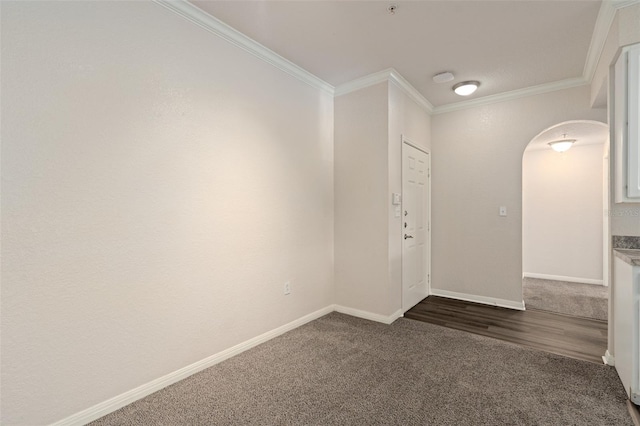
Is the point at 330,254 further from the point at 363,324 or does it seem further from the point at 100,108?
the point at 100,108

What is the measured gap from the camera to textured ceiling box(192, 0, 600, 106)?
7.46ft

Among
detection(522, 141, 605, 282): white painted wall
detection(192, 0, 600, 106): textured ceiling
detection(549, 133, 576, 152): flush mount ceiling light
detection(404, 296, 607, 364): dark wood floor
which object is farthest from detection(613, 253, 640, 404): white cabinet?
detection(549, 133, 576, 152): flush mount ceiling light

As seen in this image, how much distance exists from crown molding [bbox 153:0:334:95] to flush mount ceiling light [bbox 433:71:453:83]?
4.21 feet

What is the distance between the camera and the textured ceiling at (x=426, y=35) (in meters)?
2.27

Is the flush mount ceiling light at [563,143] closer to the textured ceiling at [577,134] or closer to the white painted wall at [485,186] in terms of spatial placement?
the textured ceiling at [577,134]

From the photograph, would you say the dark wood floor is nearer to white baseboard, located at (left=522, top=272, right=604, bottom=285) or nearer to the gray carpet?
the gray carpet

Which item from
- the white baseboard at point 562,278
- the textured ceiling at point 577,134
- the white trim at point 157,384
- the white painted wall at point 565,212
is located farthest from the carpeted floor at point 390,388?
the white baseboard at point 562,278

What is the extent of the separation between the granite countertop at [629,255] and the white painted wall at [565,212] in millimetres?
2861

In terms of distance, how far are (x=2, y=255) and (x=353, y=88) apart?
131 inches

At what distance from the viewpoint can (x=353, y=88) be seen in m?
3.57

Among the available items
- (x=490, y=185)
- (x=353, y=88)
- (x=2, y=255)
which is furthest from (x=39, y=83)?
(x=490, y=185)

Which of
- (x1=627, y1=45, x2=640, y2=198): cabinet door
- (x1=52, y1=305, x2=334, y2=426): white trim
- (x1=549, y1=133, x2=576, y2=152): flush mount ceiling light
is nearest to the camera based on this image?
(x1=52, y1=305, x2=334, y2=426): white trim

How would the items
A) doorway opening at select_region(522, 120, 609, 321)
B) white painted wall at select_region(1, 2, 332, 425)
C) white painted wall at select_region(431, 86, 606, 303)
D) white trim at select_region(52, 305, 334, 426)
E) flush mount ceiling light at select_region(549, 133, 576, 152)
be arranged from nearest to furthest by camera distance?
white painted wall at select_region(1, 2, 332, 425)
white trim at select_region(52, 305, 334, 426)
white painted wall at select_region(431, 86, 606, 303)
flush mount ceiling light at select_region(549, 133, 576, 152)
doorway opening at select_region(522, 120, 609, 321)

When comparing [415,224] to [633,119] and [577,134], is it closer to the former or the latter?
[633,119]
